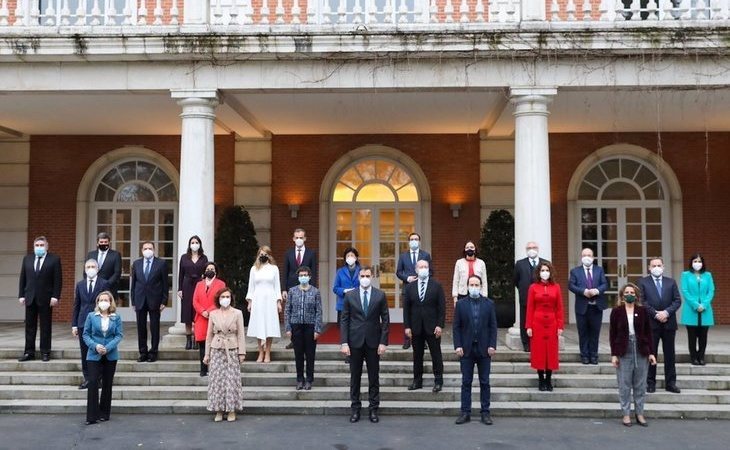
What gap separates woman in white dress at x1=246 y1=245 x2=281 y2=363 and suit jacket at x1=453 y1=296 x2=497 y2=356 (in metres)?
2.62

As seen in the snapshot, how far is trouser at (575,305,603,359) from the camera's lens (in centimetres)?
852

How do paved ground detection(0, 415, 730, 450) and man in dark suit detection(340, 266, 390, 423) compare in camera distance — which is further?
man in dark suit detection(340, 266, 390, 423)

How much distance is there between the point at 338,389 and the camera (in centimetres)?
812

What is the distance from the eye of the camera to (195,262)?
29.5ft

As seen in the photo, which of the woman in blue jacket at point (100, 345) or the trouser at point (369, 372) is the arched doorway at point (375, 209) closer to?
the trouser at point (369, 372)

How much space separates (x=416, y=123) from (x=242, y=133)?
3711mm

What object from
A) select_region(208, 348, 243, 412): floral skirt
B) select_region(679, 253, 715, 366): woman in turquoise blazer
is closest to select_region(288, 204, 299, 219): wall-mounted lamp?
select_region(208, 348, 243, 412): floral skirt

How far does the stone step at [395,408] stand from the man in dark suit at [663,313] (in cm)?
37

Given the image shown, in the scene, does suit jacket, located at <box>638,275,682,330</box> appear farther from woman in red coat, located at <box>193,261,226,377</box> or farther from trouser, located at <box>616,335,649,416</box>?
woman in red coat, located at <box>193,261,226,377</box>

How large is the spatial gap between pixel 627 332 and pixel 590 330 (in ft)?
5.49

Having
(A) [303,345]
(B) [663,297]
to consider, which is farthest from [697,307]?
(A) [303,345]

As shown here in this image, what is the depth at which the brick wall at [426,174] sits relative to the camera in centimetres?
1374

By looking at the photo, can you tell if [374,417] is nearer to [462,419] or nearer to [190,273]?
[462,419]

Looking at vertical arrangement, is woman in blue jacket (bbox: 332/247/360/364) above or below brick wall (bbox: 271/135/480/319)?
below
